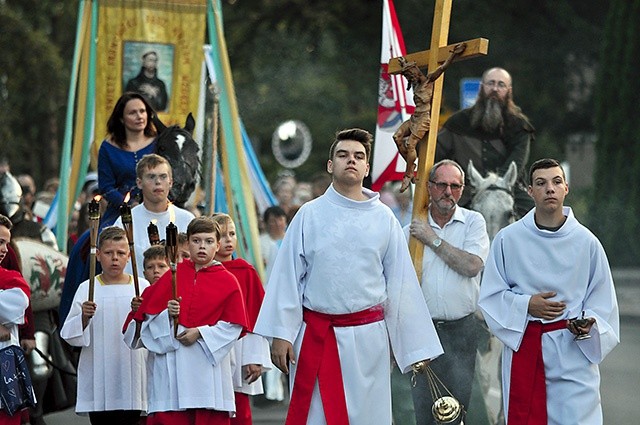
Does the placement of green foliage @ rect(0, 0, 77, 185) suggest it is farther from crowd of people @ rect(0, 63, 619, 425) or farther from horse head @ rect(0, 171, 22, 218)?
crowd of people @ rect(0, 63, 619, 425)

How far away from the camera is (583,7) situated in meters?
33.2

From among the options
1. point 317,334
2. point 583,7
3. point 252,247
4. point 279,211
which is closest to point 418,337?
point 317,334

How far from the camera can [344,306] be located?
813cm

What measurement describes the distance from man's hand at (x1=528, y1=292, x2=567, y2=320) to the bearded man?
10.7 feet

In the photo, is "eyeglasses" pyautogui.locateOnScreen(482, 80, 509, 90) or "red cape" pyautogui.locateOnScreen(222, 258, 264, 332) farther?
"eyeglasses" pyautogui.locateOnScreen(482, 80, 509, 90)

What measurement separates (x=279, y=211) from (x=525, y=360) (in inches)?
269

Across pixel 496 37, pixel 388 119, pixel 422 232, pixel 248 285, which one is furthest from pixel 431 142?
pixel 496 37

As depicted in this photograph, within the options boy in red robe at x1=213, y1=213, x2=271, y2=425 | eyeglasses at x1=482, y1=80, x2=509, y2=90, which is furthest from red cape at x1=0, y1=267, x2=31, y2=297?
eyeglasses at x1=482, y1=80, x2=509, y2=90

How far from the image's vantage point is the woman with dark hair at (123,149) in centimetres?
1098

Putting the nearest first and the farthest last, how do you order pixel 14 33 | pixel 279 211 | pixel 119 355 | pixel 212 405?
pixel 212 405, pixel 119 355, pixel 279 211, pixel 14 33

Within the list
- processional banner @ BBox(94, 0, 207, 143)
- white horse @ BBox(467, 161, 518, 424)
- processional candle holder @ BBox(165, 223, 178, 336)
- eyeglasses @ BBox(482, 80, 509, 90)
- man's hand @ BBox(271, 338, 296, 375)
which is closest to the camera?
man's hand @ BBox(271, 338, 296, 375)

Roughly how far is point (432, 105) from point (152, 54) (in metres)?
5.12

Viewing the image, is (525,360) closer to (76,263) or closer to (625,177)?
(76,263)

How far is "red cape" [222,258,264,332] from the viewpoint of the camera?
32.4ft
